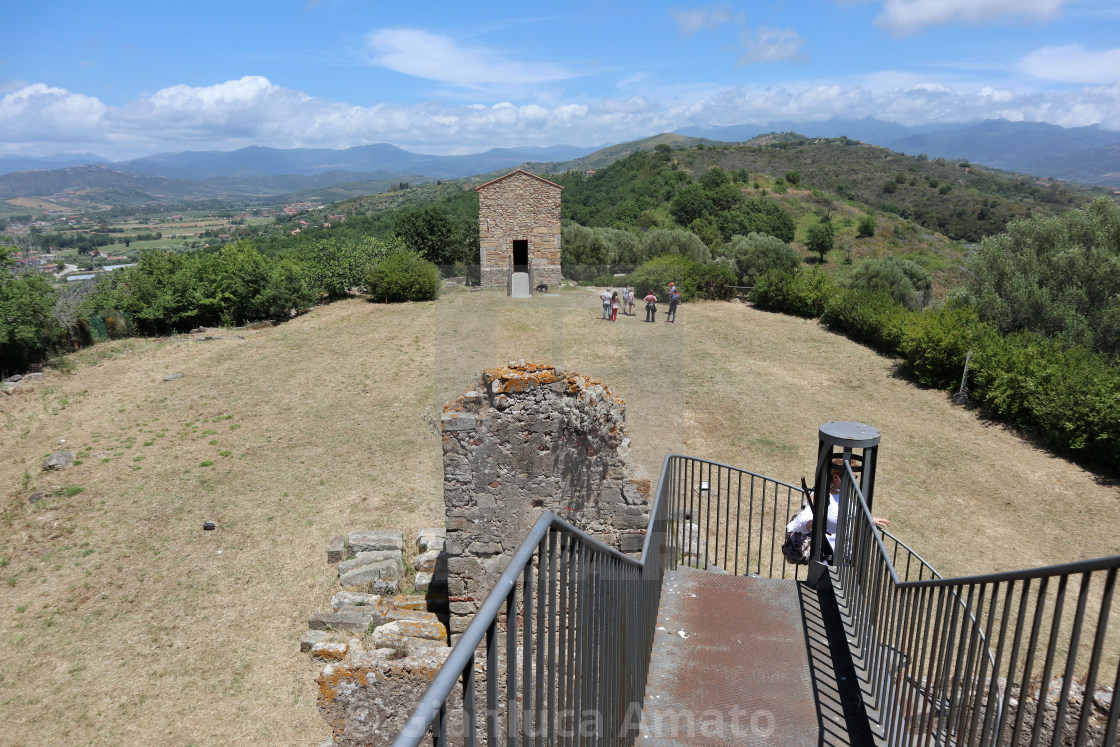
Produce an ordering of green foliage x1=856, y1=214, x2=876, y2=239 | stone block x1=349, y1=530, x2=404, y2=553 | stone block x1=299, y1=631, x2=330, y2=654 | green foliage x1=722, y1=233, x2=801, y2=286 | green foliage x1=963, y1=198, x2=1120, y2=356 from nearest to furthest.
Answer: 1. stone block x1=299, y1=631, x2=330, y2=654
2. stone block x1=349, y1=530, x2=404, y2=553
3. green foliage x1=963, y1=198, x2=1120, y2=356
4. green foliage x1=722, y1=233, x2=801, y2=286
5. green foliage x1=856, y1=214, x2=876, y2=239

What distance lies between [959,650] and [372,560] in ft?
22.7

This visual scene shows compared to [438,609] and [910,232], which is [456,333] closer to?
[438,609]

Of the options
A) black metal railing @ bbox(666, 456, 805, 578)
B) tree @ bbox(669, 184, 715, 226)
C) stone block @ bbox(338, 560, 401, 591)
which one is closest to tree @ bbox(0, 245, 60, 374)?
stone block @ bbox(338, 560, 401, 591)

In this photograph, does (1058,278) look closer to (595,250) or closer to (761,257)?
(761,257)

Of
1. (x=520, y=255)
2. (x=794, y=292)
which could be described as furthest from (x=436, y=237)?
(x=794, y=292)

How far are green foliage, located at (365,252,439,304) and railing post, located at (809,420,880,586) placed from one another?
21.3 meters

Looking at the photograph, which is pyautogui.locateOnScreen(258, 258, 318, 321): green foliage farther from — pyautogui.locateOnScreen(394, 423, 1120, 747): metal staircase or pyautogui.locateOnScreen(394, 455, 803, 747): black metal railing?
pyautogui.locateOnScreen(394, 455, 803, 747): black metal railing

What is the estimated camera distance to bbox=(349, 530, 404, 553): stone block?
8.48 m

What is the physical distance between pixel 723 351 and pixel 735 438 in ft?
22.3

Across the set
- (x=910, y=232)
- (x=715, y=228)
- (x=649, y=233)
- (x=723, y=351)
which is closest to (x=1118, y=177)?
(x=910, y=232)

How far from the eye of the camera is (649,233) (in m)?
35.6

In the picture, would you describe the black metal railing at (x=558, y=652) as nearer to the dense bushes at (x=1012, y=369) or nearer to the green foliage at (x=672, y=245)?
the dense bushes at (x=1012, y=369)

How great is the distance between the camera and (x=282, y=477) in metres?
10.8

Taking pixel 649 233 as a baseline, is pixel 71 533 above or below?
below
